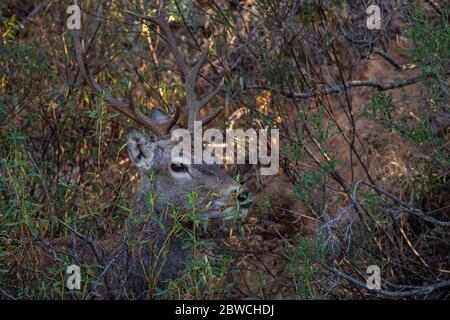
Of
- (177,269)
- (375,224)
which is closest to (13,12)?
(177,269)

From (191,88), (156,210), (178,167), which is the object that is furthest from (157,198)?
(191,88)

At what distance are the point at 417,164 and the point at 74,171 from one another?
3.86 metres

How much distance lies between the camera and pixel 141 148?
8023 millimetres

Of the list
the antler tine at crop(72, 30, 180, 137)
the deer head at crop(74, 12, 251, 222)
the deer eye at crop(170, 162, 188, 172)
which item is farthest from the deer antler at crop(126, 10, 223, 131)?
the deer eye at crop(170, 162, 188, 172)

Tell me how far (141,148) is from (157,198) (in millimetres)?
1265

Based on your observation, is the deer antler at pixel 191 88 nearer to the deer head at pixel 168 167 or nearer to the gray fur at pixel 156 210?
the deer head at pixel 168 167

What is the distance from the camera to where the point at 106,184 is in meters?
8.48

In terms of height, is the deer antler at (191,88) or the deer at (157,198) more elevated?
the deer antler at (191,88)

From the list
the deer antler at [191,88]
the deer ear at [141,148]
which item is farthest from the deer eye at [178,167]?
the deer antler at [191,88]

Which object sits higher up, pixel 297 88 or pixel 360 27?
pixel 360 27

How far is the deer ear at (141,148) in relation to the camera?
7.98 meters

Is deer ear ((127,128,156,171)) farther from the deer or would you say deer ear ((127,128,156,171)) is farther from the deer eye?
the deer eye

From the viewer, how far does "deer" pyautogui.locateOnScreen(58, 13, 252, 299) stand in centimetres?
697
